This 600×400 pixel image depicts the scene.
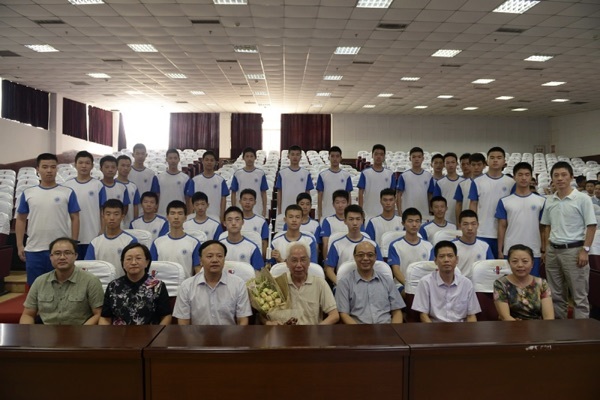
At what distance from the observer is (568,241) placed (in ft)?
11.9

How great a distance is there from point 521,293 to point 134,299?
242 cm

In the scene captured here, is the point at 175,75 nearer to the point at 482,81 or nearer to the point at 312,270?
the point at 482,81

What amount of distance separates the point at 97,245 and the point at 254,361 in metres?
2.64

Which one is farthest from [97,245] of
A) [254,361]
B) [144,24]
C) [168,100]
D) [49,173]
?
[168,100]

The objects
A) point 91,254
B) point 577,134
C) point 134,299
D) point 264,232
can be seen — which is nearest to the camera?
point 134,299

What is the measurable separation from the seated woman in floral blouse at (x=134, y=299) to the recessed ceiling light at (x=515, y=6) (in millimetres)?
6429

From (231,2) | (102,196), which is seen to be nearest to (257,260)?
(102,196)

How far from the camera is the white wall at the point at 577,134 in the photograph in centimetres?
1650

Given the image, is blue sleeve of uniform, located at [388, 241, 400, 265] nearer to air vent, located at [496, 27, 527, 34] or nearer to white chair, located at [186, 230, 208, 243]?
white chair, located at [186, 230, 208, 243]

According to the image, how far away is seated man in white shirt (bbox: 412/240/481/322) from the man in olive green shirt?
6.72ft

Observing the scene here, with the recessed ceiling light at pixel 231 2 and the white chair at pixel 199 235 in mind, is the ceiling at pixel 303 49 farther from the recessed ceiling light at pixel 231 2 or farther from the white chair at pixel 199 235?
the white chair at pixel 199 235

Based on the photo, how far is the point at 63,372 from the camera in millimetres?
1480

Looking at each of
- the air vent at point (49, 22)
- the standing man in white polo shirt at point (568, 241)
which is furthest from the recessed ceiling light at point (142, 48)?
the standing man in white polo shirt at point (568, 241)

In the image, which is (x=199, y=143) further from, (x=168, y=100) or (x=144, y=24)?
(x=144, y=24)
